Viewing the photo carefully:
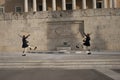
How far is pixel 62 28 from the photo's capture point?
115 feet

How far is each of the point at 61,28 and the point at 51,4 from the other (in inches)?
815

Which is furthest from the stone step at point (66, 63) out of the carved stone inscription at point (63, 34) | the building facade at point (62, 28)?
the carved stone inscription at point (63, 34)

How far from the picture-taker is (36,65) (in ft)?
61.2

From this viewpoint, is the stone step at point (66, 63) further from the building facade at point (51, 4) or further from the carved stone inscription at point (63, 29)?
the building facade at point (51, 4)

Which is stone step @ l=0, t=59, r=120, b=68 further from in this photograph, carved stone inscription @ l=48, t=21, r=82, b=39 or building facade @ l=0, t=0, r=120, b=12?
building facade @ l=0, t=0, r=120, b=12

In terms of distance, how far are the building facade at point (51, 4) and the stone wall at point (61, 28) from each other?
16211mm

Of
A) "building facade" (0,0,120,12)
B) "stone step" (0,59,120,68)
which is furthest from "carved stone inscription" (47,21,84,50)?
"building facade" (0,0,120,12)

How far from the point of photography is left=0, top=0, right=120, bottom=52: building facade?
34.4 m

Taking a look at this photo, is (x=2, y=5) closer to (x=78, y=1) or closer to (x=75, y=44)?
(x=78, y=1)

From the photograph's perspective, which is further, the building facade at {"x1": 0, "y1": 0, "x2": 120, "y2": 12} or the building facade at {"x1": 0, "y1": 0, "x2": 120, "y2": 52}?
the building facade at {"x1": 0, "y1": 0, "x2": 120, "y2": 12}

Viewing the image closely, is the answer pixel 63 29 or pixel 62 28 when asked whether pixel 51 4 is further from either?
pixel 63 29

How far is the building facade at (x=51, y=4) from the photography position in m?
52.6

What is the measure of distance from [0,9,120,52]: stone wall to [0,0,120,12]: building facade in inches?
638

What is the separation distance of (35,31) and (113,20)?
950cm
